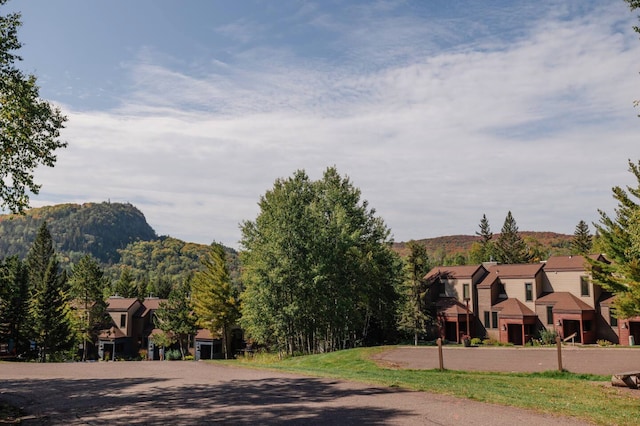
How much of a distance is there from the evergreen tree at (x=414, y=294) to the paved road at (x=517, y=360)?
12.5 meters

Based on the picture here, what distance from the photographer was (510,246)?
279ft

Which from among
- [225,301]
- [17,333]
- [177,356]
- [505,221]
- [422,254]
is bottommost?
[177,356]

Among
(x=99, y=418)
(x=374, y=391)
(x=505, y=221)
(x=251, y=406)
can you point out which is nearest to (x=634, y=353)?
(x=374, y=391)

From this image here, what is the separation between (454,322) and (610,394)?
31.7 metres

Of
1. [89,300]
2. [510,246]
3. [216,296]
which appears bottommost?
[89,300]

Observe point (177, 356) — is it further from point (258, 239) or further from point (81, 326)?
point (258, 239)

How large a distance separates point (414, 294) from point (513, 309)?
938 centimetres

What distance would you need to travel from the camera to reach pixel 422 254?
4469 centimetres

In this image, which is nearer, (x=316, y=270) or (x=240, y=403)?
(x=240, y=403)

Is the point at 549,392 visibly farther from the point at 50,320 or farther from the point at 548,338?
the point at 50,320

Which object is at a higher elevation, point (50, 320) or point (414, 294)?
point (414, 294)

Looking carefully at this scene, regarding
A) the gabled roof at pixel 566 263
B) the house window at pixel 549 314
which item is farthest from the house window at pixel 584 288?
the house window at pixel 549 314

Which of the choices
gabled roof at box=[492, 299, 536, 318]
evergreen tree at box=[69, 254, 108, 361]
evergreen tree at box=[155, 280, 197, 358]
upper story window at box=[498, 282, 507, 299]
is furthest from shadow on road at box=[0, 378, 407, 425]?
evergreen tree at box=[69, 254, 108, 361]

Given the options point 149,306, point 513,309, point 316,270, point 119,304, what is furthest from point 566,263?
point 119,304
